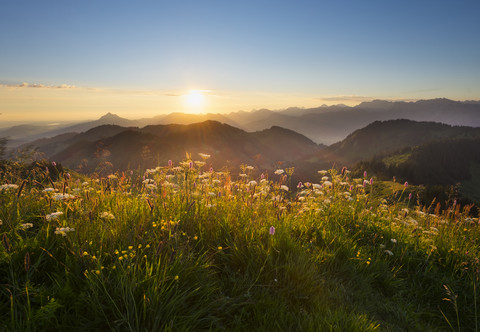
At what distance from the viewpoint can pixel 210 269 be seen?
3.47 m

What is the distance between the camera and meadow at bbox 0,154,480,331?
8.54ft

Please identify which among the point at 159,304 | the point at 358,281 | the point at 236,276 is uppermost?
the point at 159,304

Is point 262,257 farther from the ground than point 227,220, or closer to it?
closer to it

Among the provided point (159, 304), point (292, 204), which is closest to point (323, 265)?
point (292, 204)

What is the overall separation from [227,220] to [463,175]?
219 meters

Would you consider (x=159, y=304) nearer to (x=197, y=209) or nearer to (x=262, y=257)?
(x=262, y=257)

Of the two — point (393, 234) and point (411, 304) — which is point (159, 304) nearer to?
point (411, 304)

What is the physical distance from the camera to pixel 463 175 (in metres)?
169

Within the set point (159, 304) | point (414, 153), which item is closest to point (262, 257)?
point (159, 304)

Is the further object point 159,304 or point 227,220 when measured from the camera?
point 227,220

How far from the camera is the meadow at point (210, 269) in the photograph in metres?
2.60

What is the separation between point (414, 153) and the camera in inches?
6777

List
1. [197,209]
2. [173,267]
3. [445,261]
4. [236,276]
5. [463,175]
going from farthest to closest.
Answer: [463,175] < [445,261] < [197,209] < [236,276] < [173,267]

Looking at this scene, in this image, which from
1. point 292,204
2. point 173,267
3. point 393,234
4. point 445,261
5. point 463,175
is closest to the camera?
point 173,267
